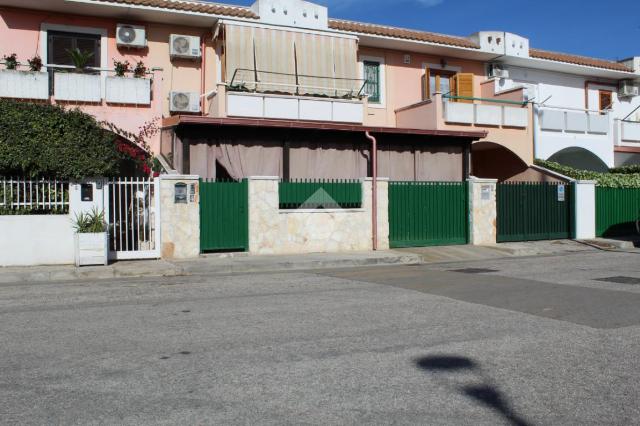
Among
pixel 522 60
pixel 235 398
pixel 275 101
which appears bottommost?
pixel 235 398

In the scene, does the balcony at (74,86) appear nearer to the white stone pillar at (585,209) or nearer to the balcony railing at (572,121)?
the white stone pillar at (585,209)

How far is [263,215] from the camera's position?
15.6 metres

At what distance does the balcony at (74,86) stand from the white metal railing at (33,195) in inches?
157

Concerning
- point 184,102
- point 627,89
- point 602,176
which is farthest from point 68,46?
point 627,89

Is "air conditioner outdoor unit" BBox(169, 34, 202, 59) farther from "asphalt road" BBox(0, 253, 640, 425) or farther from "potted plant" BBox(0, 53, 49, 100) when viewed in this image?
"asphalt road" BBox(0, 253, 640, 425)

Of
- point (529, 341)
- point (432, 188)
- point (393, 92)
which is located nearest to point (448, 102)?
point (393, 92)

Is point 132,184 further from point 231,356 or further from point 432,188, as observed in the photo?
point 231,356

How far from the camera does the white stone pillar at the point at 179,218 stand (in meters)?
14.6

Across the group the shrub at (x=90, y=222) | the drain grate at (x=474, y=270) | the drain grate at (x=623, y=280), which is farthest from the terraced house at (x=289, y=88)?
the drain grate at (x=623, y=280)

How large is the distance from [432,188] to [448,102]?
13.4 feet

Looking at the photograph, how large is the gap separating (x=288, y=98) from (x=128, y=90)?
182 inches

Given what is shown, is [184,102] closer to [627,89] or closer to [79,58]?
[79,58]

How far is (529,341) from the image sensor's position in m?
6.12

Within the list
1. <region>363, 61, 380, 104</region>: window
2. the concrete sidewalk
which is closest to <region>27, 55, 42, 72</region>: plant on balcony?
the concrete sidewalk
